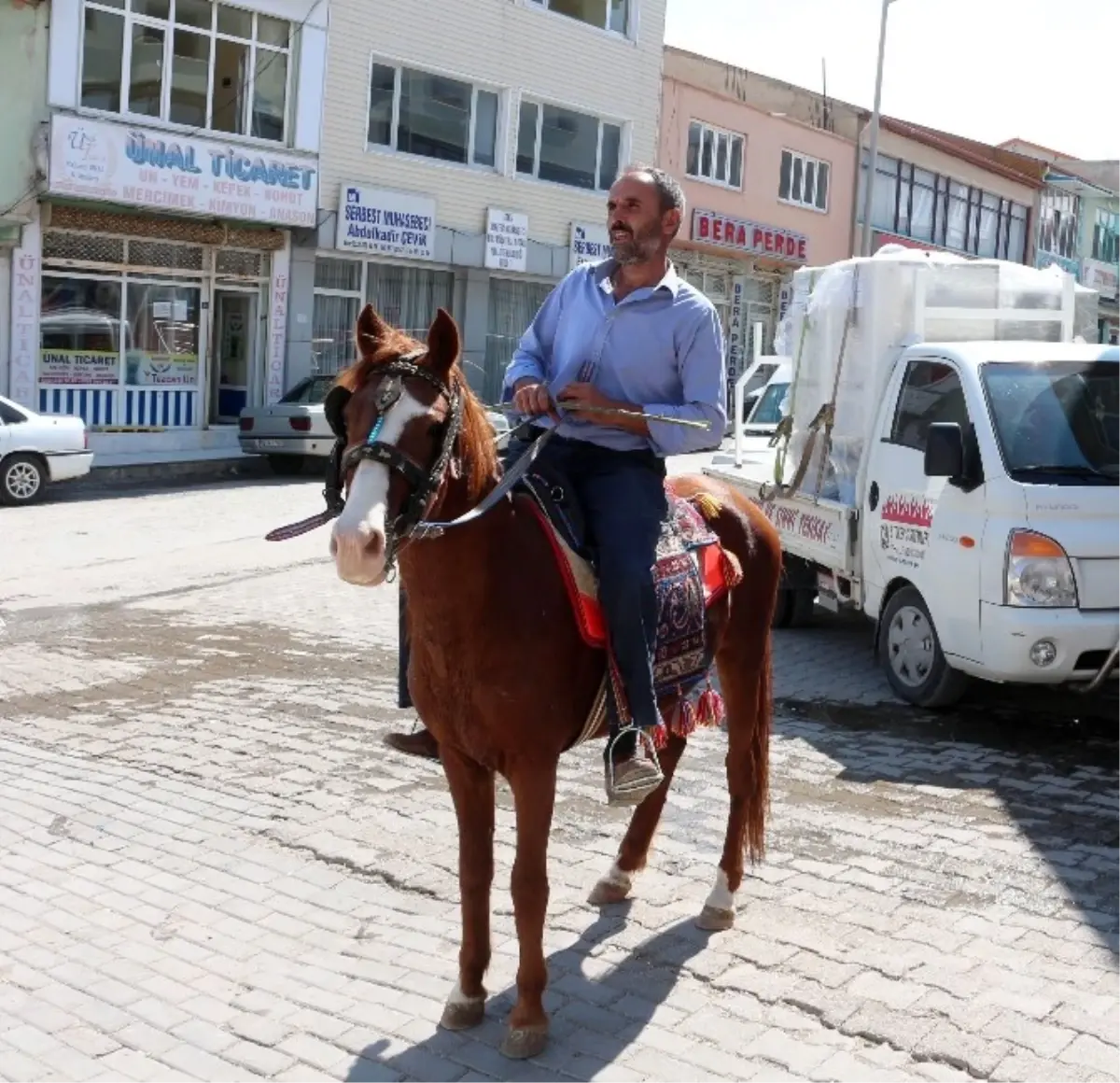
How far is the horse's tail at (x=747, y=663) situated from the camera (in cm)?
552

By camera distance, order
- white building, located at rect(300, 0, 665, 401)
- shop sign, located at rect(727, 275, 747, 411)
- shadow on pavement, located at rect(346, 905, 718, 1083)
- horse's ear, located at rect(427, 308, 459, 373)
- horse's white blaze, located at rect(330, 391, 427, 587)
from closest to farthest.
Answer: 1. horse's white blaze, located at rect(330, 391, 427, 587)
2. horse's ear, located at rect(427, 308, 459, 373)
3. shadow on pavement, located at rect(346, 905, 718, 1083)
4. white building, located at rect(300, 0, 665, 401)
5. shop sign, located at rect(727, 275, 747, 411)

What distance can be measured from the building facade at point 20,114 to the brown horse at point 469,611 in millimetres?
19277

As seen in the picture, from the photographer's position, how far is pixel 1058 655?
25.3 ft


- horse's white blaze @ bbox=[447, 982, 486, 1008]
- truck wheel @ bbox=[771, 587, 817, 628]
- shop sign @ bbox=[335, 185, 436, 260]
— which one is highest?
shop sign @ bbox=[335, 185, 436, 260]

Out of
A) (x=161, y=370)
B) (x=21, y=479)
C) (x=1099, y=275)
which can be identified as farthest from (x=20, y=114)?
(x=1099, y=275)

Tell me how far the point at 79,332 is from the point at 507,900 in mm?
19725

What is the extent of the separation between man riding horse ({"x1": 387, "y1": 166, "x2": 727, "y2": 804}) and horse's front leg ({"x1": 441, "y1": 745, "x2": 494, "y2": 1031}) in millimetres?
362

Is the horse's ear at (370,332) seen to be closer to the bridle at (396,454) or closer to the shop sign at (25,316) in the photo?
the bridle at (396,454)

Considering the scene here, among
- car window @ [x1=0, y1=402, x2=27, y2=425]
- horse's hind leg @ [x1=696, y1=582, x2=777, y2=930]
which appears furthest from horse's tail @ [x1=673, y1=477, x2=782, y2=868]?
car window @ [x1=0, y1=402, x2=27, y2=425]

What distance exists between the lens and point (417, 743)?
4.82 metres

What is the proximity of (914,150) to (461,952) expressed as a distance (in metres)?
42.1

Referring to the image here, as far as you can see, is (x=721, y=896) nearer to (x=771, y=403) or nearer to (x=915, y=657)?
(x=915, y=657)

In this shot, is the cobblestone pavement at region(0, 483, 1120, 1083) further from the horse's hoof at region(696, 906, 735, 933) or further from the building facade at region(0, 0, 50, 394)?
the building facade at region(0, 0, 50, 394)

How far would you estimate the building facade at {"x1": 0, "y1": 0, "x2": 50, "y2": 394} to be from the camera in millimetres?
21277
